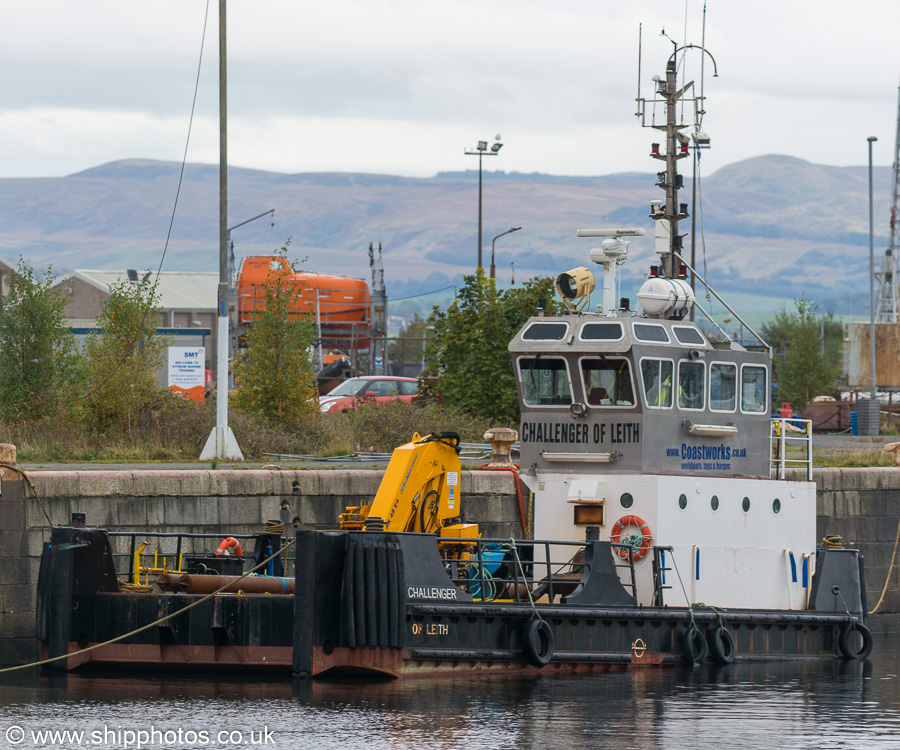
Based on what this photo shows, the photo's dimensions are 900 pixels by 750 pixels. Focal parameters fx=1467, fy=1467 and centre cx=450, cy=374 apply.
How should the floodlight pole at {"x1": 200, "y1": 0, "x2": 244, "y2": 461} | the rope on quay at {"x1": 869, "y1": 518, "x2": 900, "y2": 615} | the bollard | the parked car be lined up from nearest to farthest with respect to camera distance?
the bollard
the floodlight pole at {"x1": 200, "y1": 0, "x2": 244, "y2": 461}
the rope on quay at {"x1": 869, "y1": 518, "x2": 900, "y2": 615}
the parked car

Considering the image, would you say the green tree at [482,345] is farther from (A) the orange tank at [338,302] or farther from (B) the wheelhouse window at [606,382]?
(A) the orange tank at [338,302]

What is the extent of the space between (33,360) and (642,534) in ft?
44.9

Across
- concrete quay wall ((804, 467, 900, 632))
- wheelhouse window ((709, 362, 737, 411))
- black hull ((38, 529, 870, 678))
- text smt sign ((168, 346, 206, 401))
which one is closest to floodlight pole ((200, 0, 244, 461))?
black hull ((38, 529, 870, 678))

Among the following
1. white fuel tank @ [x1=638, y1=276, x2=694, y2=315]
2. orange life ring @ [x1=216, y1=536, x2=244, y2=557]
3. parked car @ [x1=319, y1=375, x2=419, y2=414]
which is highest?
white fuel tank @ [x1=638, y1=276, x2=694, y2=315]

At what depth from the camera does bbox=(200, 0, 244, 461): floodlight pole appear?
958 inches

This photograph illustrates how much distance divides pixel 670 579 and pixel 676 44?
7.48 metres

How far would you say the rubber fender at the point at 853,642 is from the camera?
20297 millimetres

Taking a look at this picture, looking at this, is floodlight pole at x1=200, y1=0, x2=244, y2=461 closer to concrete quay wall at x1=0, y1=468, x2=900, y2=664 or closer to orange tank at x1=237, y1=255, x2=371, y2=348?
concrete quay wall at x1=0, y1=468, x2=900, y2=664

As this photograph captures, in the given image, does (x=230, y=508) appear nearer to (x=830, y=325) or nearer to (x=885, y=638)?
(x=885, y=638)

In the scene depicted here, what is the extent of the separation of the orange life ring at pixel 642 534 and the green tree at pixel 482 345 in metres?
11.3

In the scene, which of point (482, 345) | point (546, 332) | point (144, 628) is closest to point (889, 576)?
point (482, 345)

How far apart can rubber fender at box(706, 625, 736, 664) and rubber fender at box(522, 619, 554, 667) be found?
2593mm

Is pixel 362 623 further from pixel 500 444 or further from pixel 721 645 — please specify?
pixel 500 444

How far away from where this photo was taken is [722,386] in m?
19.0
